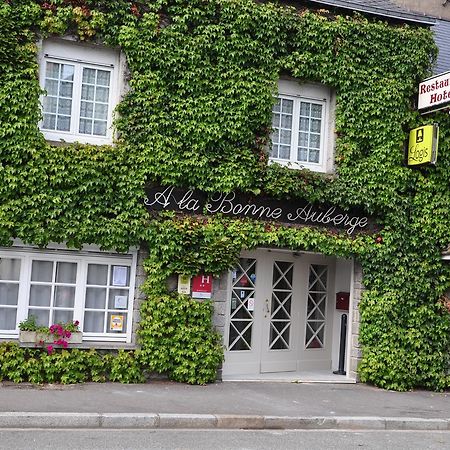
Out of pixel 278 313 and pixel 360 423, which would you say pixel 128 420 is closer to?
pixel 360 423

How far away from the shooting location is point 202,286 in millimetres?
12039

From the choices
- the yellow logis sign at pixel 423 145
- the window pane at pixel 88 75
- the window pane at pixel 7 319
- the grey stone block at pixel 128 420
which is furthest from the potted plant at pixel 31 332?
the yellow logis sign at pixel 423 145

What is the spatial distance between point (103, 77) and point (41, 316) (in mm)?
4122

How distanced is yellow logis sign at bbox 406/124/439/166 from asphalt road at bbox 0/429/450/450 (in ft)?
17.6

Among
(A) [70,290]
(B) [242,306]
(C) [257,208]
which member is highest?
(C) [257,208]

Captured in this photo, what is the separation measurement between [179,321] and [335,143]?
14.5 feet

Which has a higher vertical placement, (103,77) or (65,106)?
(103,77)

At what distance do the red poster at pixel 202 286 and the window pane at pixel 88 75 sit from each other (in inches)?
148

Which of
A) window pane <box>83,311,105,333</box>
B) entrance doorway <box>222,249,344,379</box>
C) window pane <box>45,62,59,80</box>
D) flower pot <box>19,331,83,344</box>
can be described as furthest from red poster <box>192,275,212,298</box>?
window pane <box>45,62,59,80</box>

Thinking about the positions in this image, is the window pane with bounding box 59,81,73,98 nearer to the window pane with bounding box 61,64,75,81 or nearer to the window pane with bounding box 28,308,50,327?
the window pane with bounding box 61,64,75,81

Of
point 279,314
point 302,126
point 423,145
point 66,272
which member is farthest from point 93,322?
point 423,145

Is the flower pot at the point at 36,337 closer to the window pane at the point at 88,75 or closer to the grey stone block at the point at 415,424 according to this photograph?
the window pane at the point at 88,75

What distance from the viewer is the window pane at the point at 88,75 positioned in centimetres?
1188

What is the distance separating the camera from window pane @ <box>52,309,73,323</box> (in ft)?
37.9
